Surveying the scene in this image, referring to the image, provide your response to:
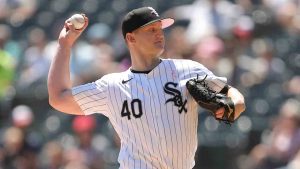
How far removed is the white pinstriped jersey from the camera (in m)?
4.40

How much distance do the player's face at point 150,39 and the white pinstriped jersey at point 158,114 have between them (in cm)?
9

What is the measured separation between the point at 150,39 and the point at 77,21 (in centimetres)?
40

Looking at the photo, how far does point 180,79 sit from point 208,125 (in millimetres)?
4668

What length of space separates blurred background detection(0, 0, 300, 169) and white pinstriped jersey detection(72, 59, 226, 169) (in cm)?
356

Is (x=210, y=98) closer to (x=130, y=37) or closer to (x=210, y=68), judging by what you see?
(x=130, y=37)

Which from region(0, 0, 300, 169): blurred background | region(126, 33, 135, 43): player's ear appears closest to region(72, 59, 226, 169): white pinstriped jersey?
region(126, 33, 135, 43): player's ear

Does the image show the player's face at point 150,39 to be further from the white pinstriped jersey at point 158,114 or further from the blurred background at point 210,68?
the blurred background at point 210,68

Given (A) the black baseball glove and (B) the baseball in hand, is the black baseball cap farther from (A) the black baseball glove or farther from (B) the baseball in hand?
(A) the black baseball glove

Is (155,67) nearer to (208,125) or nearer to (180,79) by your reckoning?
(180,79)

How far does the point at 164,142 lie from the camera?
4398 mm

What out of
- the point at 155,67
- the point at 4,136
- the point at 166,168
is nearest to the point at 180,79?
the point at 155,67

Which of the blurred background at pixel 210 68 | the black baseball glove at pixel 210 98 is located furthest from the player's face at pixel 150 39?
the blurred background at pixel 210 68

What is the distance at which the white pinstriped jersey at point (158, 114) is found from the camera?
4398 millimetres

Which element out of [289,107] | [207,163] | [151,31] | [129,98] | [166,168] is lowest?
[207,163]
